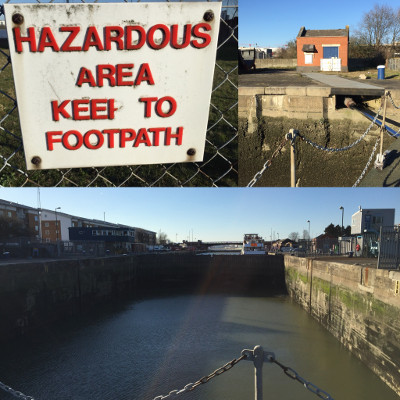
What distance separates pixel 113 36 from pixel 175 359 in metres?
11.5

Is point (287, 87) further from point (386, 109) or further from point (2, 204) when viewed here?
point (2, 204)

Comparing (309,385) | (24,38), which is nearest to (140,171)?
(24,38)

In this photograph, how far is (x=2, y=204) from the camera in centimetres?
4394

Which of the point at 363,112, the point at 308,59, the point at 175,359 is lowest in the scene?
the point at 175,359

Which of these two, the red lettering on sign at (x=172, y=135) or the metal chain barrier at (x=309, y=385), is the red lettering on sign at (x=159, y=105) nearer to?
the red lettering on sign at (x=172, y=135)

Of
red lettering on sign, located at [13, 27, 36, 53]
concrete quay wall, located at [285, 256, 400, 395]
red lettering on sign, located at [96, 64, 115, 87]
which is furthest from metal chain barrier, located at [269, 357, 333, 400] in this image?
concrete quay wall, located at [285, 256, 400, 395]

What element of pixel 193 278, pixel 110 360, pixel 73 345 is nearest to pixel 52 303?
pixel 73 345

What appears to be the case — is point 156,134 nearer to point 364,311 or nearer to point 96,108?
point 96,108

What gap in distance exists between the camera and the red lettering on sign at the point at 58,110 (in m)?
3.31

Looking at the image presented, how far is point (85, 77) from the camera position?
3.25 meters

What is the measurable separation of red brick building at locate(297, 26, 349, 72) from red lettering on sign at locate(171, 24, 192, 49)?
18.1m

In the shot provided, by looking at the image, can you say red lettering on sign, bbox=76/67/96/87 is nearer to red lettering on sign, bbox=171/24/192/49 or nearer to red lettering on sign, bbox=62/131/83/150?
red lettering on sign, bbox=62/131/83/150

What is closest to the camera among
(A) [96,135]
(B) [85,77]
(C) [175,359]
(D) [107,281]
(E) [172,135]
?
(B) [85,77]

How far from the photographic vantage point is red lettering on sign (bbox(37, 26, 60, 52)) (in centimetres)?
315
